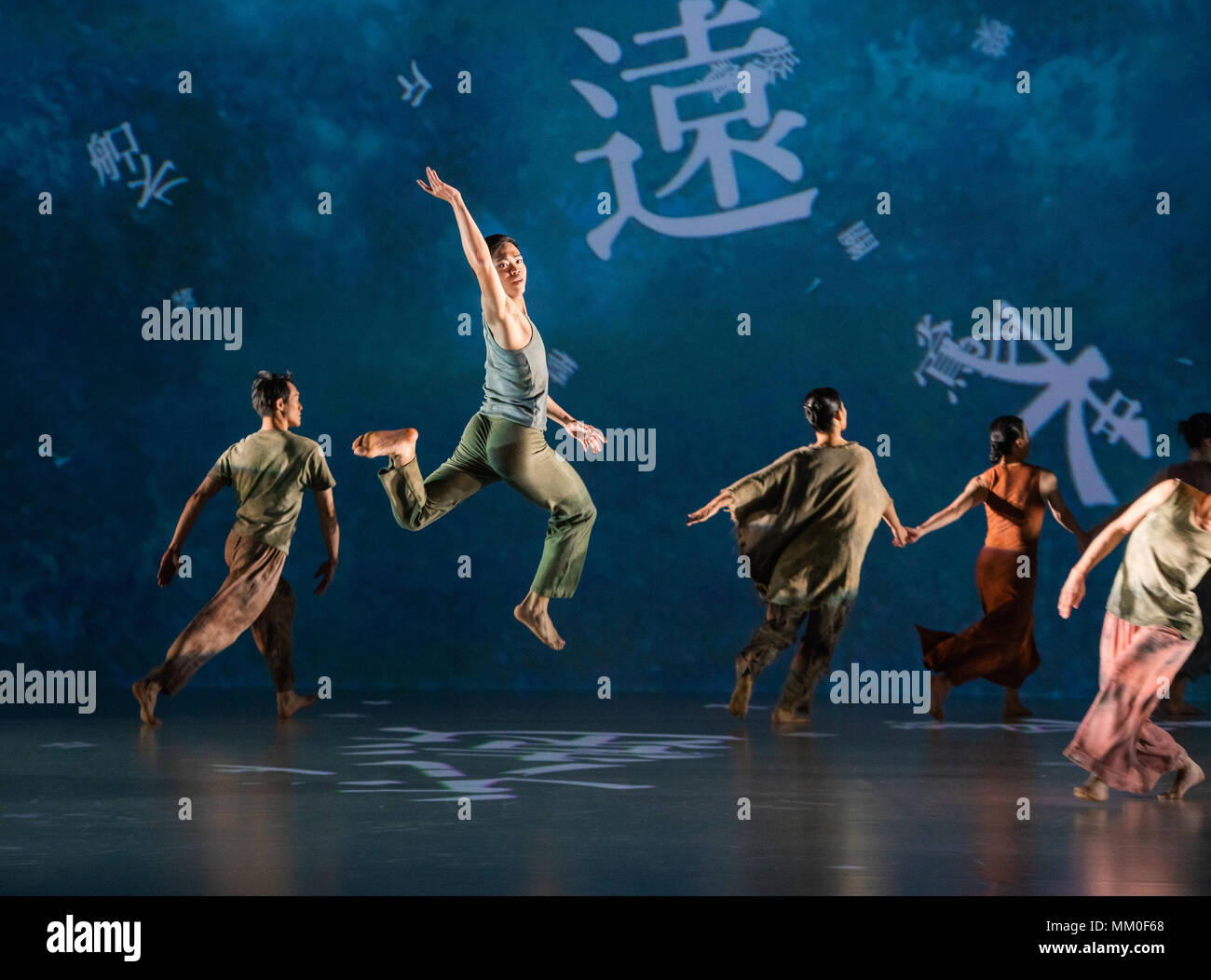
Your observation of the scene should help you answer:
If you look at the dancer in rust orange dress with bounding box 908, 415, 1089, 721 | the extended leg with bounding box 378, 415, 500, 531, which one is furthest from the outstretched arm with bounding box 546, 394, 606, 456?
the dancer in rust orange dress with bounding box 908, 415, 1089, 721

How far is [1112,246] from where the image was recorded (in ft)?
30.9

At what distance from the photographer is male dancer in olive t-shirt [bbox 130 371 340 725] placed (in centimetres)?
649

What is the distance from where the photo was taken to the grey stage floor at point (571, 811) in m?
3.30

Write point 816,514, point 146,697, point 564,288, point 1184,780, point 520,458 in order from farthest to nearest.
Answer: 1. point 564,288
2. point 816,514
3. point 146,697
4. point 520,458
5. point 1184,780

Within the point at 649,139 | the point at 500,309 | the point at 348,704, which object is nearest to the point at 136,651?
the point at 348,704

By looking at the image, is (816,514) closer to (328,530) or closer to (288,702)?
(328,530)

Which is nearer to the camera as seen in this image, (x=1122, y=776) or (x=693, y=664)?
(x=1122, y=776)

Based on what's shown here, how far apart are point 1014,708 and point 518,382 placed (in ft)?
10.6

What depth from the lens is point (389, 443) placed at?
210 inches

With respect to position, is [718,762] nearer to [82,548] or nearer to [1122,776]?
[1122,776]

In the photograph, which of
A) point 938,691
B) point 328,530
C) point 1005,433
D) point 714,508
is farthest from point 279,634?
point 1005,433

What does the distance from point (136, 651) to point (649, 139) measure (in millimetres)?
4247

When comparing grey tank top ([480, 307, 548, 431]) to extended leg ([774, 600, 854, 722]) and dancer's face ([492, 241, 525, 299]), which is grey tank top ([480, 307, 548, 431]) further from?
extended leg ([774, 600, 854, 722])

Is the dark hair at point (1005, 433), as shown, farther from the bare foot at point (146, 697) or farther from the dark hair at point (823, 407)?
the bare foot at point (146, 697)
